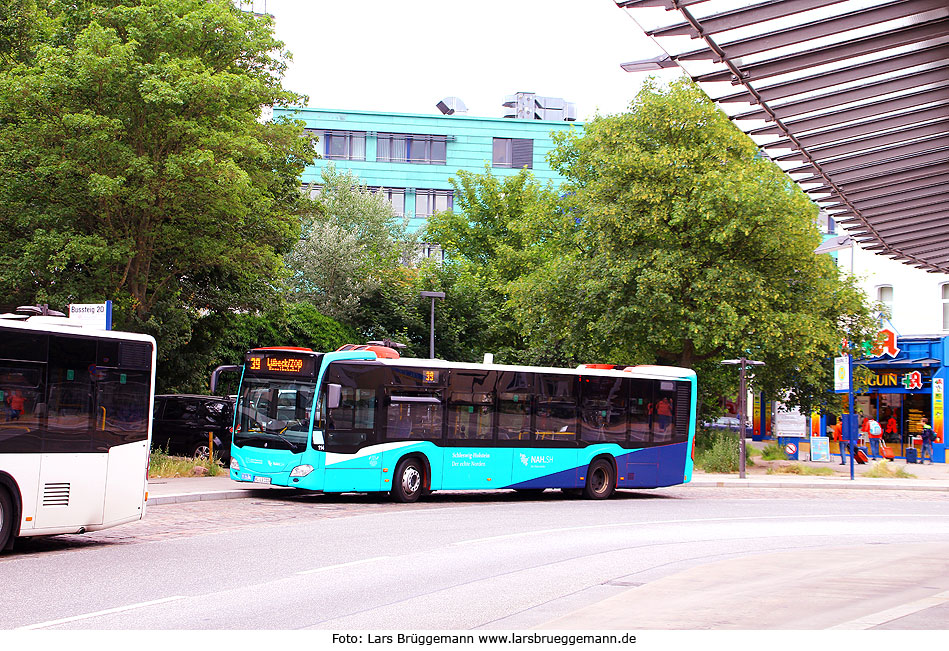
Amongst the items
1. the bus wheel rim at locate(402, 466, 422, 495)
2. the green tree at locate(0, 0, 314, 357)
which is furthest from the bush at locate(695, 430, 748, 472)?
the green tree at locate(0, 0, 314, 357)

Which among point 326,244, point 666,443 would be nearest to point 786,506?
point 666,443

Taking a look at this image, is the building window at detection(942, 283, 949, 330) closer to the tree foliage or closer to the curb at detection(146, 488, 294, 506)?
the tree foliage

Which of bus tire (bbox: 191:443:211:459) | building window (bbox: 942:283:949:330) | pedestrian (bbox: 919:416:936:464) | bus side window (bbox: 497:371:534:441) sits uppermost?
building window (bbox: 942:283:949:330)

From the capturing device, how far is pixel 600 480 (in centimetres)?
2486

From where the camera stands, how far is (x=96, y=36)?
23281 millimetres

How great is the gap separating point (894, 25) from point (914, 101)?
132cm

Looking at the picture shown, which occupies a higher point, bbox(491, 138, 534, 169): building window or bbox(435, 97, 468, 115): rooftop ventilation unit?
bbox(435, 97, 468, 115): rooftop ventilation unit

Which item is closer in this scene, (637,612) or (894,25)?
(894,25)

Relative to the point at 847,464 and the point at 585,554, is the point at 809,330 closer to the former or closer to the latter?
the point at 847,464

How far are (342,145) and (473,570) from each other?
6509 cm

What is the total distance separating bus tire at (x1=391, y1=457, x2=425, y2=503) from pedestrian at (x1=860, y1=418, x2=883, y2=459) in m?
24.7

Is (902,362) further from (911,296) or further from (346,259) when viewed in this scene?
(346,259)

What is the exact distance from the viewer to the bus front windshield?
21000mm

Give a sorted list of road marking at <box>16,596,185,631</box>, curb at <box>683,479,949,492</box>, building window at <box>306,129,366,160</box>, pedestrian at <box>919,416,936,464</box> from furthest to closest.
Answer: building window at <box>306,129,366,160</box>, pedestrian at <box>919,416,936,464</box>, curb at <box>683,479,949,492</box>, road marking at <box>16,596,185,631</box>
